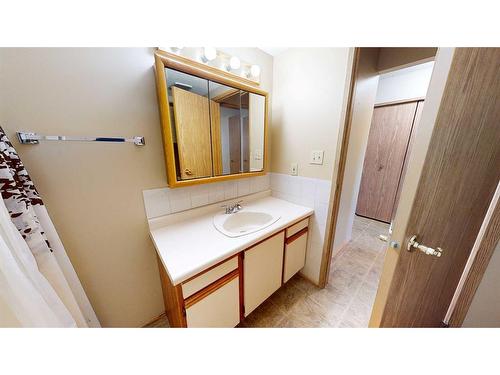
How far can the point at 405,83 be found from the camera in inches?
85.9

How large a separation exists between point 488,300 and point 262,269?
3.89ft

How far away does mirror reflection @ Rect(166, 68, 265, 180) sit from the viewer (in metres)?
0.97

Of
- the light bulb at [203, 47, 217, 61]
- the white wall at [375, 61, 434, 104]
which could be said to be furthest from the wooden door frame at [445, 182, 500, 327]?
the white wall at [375, 61, 434, 104]

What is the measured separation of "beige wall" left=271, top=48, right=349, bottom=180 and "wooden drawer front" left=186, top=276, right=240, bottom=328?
105cm

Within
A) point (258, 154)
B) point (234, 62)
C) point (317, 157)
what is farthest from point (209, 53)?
point (317, 157)

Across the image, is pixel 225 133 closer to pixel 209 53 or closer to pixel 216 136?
pixel 216 136

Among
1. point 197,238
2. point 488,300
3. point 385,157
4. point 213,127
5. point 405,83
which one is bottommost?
point 488,300

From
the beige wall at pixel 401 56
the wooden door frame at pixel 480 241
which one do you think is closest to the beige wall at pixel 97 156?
the wooden door frame at pixel 480 241

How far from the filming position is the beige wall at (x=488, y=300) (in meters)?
0.77

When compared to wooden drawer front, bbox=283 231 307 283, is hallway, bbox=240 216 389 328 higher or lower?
lower

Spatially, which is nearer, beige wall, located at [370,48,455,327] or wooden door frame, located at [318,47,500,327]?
beige wall, located at [370,48,455,327]

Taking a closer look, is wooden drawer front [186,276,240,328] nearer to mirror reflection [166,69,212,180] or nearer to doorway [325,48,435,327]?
mirror reflection [166,69,212,180]

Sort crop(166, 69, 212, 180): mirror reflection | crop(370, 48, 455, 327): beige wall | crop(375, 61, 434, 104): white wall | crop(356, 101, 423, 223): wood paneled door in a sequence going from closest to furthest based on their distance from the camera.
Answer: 1. crop(370, 48, 455, 327): beige wall
2. crop(166, 69, 212, 180): mirror reflection
3. crop(375, 61, 434, 104): white wall
4. crop(356, 101, 423, 223): wood paneled door
